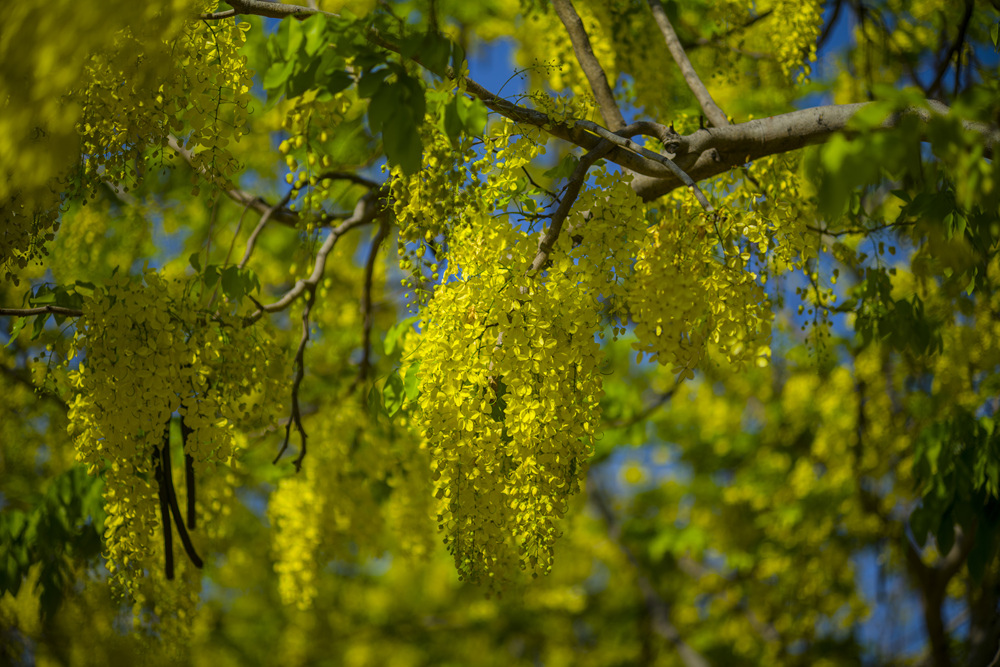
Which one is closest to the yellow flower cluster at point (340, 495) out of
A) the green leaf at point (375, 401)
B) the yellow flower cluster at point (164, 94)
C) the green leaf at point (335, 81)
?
the green leaf at point (375, 401)

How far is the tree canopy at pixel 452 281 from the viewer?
223 cm

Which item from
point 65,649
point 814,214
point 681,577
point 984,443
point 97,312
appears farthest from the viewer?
point 681,577

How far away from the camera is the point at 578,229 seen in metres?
2.57

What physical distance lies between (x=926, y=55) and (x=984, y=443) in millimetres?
4495

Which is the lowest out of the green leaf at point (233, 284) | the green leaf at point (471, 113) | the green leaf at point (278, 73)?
the green leaf at point (471, 113)

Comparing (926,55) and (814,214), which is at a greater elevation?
(926,55)

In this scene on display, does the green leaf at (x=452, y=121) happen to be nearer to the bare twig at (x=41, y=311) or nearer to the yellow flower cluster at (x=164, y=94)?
the yellow flower cluster at (x=164, y=94)

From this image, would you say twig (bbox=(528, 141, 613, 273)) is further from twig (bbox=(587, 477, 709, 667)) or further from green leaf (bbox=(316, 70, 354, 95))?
twig (bbox=(587, 477, 709, 667))

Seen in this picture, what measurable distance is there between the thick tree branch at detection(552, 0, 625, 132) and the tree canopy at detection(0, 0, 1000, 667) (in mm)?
11

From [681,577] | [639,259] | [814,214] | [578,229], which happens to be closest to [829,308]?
[814,214]

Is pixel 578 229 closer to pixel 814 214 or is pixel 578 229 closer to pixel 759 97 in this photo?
pixel 814 214

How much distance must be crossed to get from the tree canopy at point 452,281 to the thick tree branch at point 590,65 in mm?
11

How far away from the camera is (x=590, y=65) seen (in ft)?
10.5

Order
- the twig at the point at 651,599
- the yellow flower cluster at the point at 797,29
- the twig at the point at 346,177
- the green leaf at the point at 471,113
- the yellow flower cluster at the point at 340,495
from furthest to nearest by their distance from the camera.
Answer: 1. the twig at the point at 651,599
2. the yellow flower cluster at the point at 340,495
3. the yellow flower cluster at the point at 797,29
4. the twig at the point at 346,177
5. the green leaf at the point at 471,113
